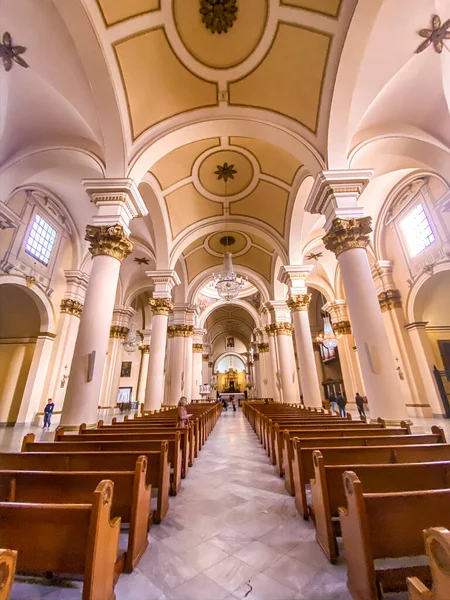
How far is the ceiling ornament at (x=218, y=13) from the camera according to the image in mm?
4835

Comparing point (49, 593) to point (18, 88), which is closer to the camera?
point (49, 593)

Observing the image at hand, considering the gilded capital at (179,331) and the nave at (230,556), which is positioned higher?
the gilded capital at (179,331)

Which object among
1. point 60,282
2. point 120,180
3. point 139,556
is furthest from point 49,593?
point 60,282

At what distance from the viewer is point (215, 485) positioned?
3.30 meters

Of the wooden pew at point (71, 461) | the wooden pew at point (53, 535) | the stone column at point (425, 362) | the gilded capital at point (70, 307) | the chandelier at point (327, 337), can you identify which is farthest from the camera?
the chandelier at point (327, 337)

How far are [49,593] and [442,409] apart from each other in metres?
11.2

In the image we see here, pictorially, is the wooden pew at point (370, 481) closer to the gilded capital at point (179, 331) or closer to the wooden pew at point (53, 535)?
the wooden pew at point (53, 535)

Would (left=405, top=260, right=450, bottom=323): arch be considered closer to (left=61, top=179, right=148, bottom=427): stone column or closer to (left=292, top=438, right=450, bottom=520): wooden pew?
(left=292, top=438, right=450, bottom=520): wooden pew

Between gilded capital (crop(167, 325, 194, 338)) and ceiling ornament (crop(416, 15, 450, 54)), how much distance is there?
1121 cm

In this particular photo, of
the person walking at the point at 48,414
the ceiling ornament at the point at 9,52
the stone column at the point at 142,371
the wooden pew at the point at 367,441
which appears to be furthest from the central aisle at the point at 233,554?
the stone column at the point at 142,371

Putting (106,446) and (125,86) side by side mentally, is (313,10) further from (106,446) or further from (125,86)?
(106,446)

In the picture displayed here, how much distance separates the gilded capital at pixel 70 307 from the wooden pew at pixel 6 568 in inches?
427

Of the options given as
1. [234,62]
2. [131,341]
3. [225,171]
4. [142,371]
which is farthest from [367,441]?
[142,371]

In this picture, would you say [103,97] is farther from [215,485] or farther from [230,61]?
[215,485]
